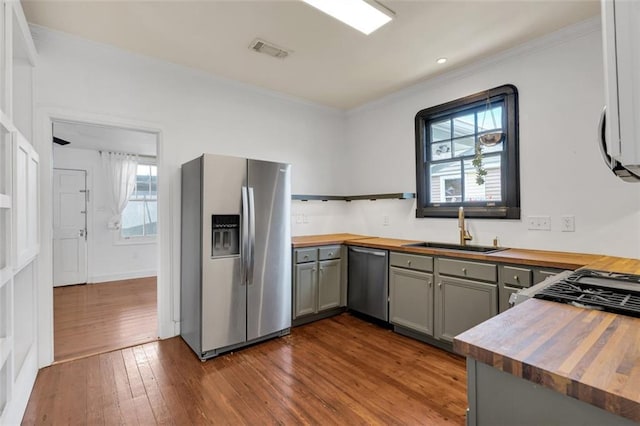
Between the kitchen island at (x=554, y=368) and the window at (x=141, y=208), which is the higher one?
the window at (x=141, y=208)

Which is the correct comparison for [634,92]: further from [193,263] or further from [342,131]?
[342,131]

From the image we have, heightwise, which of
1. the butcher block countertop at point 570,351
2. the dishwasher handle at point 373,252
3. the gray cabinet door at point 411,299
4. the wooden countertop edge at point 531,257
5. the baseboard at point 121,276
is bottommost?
the baseboard at point 121,276

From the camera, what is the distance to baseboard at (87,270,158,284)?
5.62 metres

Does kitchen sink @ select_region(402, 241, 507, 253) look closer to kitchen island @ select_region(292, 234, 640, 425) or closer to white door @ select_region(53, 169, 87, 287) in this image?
kitchen island @ select_region(292, 234, 640, 425)

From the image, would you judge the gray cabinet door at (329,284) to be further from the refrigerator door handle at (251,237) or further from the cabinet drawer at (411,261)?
the refrigerator door handle at (251,237)

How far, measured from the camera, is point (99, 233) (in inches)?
225

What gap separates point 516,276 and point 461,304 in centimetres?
51

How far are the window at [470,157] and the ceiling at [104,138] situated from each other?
11.5 ft

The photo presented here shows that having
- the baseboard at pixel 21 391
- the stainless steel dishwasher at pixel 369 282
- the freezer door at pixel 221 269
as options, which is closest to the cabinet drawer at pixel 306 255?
the stainless steel dishwasher at pixel 369 282

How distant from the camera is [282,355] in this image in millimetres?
2709

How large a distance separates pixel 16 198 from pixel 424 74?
11.5 feet

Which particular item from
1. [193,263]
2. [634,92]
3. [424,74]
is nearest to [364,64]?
[424,74]

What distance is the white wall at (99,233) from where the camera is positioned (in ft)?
18.1

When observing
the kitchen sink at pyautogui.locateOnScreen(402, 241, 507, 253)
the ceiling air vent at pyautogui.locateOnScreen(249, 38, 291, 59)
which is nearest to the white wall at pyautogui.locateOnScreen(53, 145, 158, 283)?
the ceiling air vent at pyautogui.locateOnScreen(249, 38, 291, 59)
